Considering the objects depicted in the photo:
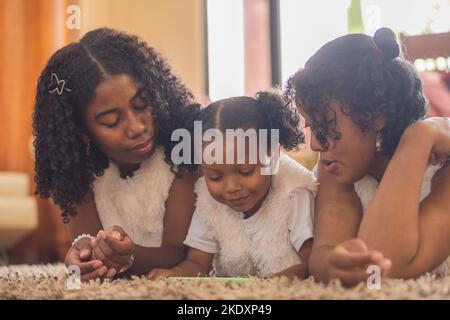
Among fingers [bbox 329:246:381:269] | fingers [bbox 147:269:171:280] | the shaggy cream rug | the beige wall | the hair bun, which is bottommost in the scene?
fingers [bbox 147:269:171:280]

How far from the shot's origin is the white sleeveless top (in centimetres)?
101

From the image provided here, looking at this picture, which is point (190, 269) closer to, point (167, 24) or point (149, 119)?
point (149, 119)

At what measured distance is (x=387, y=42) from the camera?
880 mm

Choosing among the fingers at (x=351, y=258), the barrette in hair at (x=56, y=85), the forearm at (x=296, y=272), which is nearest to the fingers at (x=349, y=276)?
the fingers at (x=351, y=258)

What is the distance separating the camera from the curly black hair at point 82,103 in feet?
3.19

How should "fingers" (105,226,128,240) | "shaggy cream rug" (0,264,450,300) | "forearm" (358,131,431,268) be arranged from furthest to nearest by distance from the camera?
"fingers" (105,226,128,240) → "forearm" (358,131,431,268) → "shaggy cream rug" (0,264,450,300)

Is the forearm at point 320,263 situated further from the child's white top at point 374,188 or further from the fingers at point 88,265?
the fingers at point 88,265

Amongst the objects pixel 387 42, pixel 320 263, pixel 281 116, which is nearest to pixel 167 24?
pixel 281 116

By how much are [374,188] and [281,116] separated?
0.17 meters

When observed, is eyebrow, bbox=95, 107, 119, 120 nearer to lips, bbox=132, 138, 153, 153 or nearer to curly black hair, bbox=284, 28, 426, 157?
lips, bbox=132, 138, 153, 153

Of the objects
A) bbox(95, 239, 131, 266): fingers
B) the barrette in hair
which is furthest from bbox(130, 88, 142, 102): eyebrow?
bbox(95, 239, 131, 266): fingers

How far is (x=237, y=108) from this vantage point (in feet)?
3.07

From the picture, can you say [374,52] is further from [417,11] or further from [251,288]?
[251,288]

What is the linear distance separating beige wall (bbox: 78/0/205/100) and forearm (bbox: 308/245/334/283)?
31 cm
